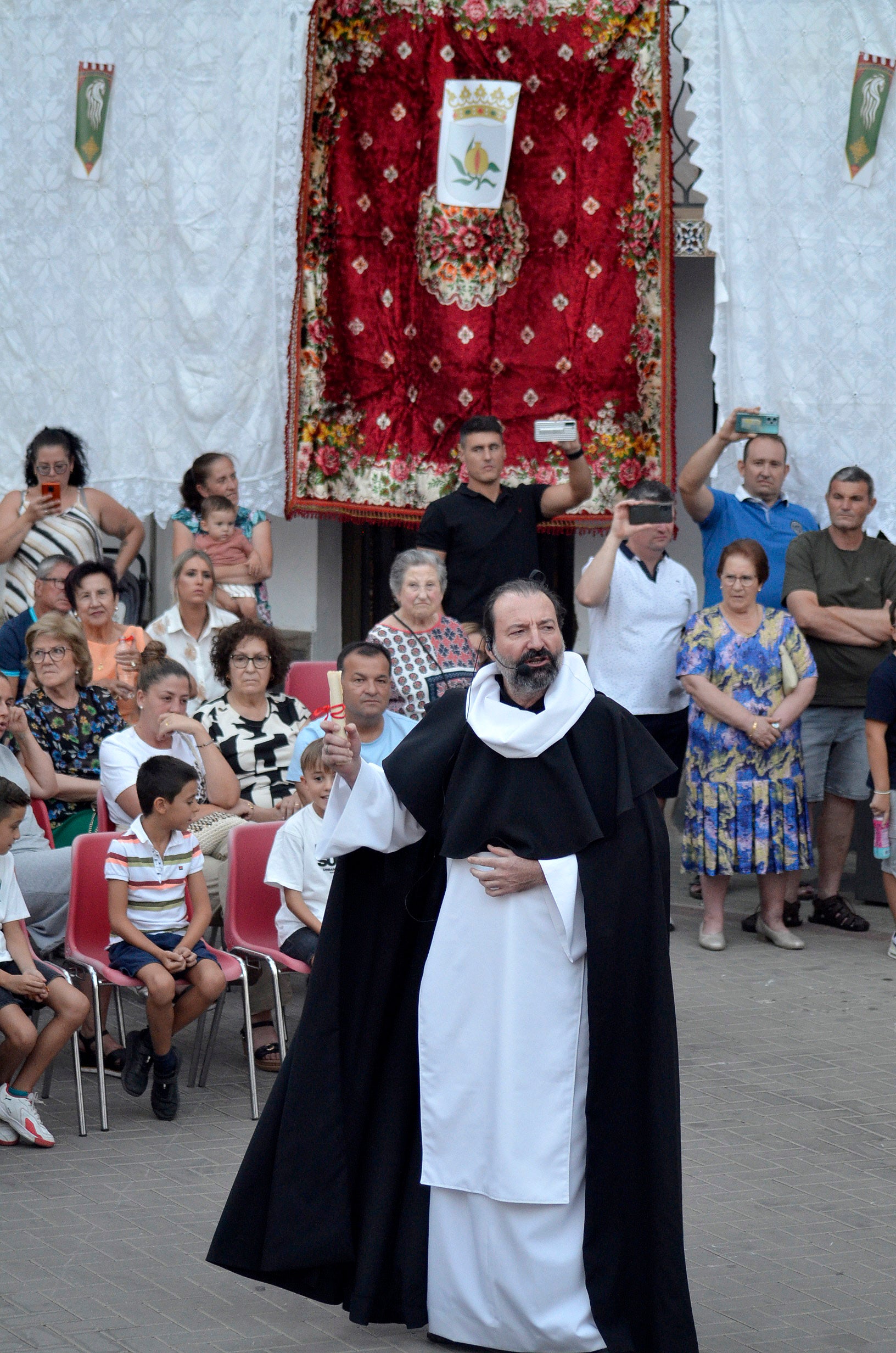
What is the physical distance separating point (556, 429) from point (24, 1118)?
373 cm

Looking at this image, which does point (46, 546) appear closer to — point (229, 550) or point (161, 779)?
point (229, 550)

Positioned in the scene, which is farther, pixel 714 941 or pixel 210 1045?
pixel 714 941

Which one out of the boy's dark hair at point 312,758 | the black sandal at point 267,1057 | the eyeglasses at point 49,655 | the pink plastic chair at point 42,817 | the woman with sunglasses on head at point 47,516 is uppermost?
the woman with sunglasses on head at point 47,516

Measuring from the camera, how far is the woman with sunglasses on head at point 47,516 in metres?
8.30

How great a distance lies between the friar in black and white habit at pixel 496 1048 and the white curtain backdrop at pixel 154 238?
17.0 ft

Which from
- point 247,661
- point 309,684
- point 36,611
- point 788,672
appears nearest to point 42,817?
point 247,661

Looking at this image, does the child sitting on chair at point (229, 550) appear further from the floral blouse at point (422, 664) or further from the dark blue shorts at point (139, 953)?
the dark blue shorts at point (139, 953)

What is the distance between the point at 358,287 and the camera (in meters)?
9.30

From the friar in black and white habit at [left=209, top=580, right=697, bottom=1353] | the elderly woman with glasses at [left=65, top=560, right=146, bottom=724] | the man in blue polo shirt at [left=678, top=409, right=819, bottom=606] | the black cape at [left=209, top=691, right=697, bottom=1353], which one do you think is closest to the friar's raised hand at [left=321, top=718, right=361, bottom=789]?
the friar in black and white habit at [left=209, top=580, right=697, bottom=1353]

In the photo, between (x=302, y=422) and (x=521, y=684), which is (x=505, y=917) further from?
(x=302, y=422)

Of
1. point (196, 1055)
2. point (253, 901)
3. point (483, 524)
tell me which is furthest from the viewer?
point (483, 524)

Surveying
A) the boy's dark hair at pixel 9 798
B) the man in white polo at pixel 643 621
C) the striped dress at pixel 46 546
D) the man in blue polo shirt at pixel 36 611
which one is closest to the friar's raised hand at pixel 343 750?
the boy's dark hair at pixel 9 798

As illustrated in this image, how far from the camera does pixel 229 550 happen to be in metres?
8.41

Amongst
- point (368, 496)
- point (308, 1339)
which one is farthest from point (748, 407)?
point (308, 1339)
